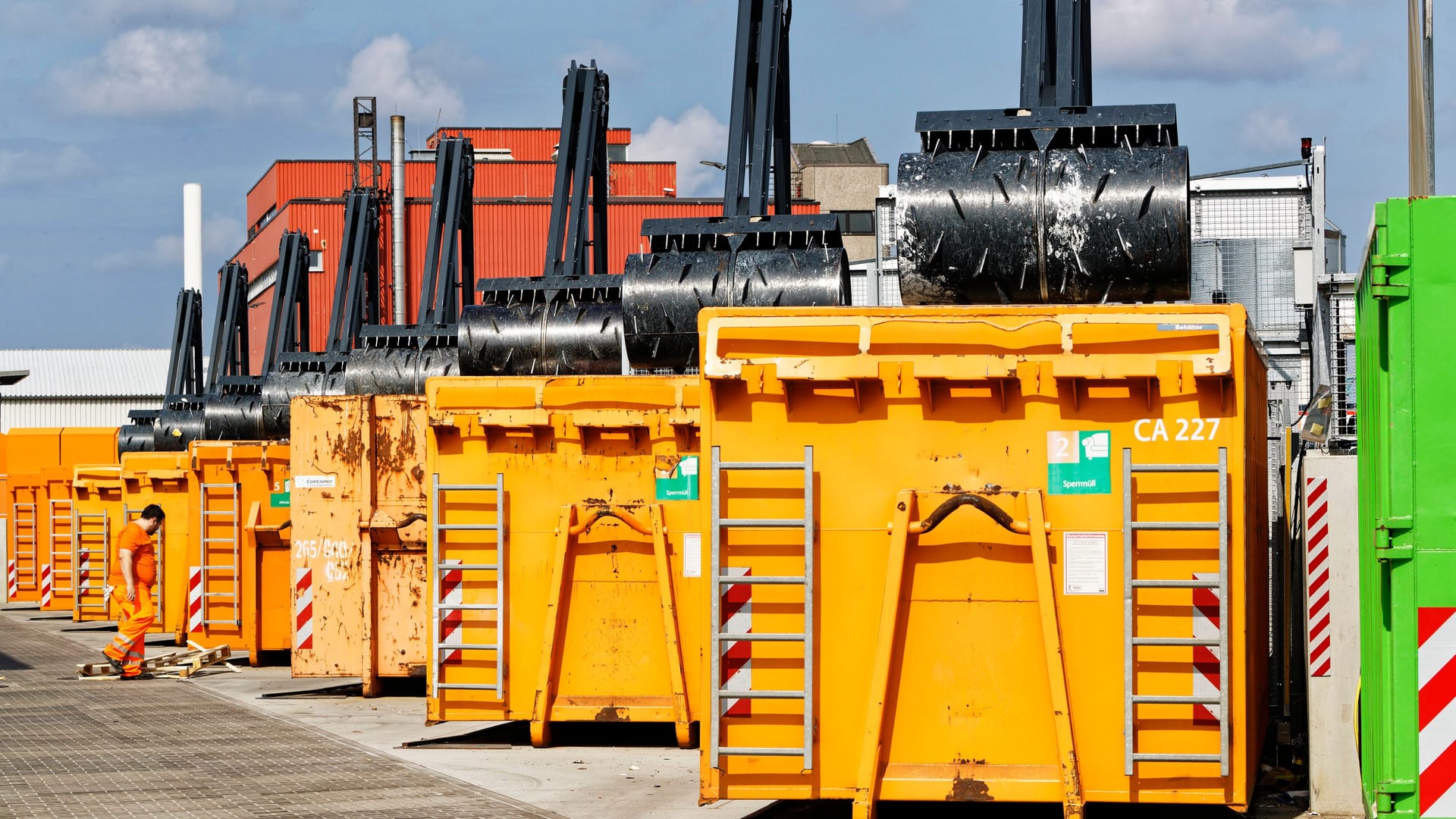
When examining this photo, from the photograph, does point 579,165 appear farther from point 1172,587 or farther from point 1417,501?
point 1417,501

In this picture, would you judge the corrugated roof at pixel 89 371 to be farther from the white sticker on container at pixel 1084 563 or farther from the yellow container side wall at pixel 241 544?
the white sticker on container at pixel 1084 563

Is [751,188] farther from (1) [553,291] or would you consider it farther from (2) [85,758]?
(2) [85,758]

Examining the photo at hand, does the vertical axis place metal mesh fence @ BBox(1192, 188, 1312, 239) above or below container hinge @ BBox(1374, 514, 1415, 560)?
above

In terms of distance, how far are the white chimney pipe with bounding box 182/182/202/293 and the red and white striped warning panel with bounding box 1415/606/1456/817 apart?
2669 inches

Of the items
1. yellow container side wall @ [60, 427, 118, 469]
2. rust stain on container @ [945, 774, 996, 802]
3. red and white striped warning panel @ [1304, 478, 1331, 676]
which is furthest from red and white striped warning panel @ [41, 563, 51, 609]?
rust stain on container @ [945, 774, 996, 802]

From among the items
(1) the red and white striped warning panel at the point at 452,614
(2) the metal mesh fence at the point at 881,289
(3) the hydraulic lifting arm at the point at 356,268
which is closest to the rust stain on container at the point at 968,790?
(1) the red and white striped warning panel at the point at 452,614

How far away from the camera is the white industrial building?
66812mm

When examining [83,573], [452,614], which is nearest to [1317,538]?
[452,614]

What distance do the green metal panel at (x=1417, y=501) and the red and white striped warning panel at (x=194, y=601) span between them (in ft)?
54.5

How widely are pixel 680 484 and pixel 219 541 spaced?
9.06 meters

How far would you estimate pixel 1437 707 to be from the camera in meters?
5.24

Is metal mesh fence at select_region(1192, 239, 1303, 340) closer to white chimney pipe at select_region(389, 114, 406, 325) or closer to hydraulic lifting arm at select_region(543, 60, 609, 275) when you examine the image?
hydraulic lifting arm at select_region(543, 60, 609, 275)

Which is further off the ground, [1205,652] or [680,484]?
[680,484]

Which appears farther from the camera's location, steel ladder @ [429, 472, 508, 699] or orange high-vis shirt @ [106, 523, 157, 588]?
orange high-vis shirt @ [106, 523, 157, 588]
